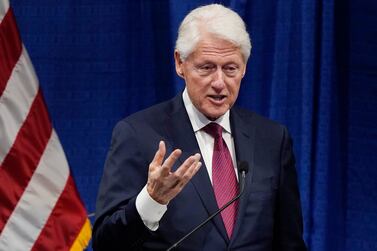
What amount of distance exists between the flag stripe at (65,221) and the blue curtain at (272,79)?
0.21 metres

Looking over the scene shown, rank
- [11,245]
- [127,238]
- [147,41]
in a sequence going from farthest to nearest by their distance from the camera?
[147,41] → [11,245] → [127,238]

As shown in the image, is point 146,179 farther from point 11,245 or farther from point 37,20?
point 37,20

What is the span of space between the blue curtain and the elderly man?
0.92 meters

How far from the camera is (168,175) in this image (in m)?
1.95

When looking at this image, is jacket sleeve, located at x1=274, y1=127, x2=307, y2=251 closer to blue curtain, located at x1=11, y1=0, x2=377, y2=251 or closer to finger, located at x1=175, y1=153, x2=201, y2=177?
finger, located at x1=175, y1=153, x2=201, y2=177

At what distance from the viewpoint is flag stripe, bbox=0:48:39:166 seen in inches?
123

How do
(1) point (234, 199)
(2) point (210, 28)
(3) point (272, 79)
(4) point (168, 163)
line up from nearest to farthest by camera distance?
(4) point (168, 163) < (1) point (234, 199) < (2) point (210, 28) < (3) point (272, 79)

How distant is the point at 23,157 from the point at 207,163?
107 cm

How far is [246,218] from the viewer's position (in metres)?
2.21

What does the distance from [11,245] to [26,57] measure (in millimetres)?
678

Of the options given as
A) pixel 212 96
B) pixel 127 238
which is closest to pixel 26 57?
pixel 212 96

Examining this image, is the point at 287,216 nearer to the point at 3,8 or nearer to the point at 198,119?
the point at 198,119

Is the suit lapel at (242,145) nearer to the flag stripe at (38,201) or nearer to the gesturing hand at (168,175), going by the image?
the gesturing hand at (168,175)

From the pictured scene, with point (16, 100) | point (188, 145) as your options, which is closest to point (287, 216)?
point (188, 145)
